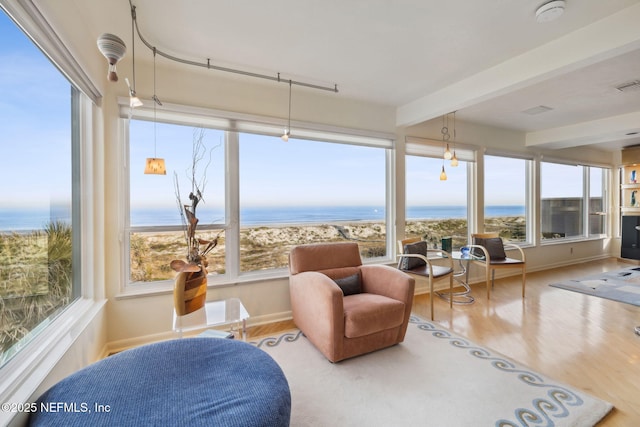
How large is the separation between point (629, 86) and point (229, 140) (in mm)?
4370

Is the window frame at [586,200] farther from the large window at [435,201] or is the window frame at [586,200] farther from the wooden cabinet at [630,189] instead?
the large window at [435,201]

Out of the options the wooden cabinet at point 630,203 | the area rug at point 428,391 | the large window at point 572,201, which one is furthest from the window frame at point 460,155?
the wooden cabinet at point 630,203

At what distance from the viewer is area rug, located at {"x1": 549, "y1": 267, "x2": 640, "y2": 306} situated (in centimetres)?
359

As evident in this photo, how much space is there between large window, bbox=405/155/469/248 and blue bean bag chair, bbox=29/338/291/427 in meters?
3.33

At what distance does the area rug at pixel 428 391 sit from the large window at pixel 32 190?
1.55 metres

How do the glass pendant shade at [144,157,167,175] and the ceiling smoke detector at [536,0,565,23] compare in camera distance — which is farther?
the glass pendant shade at [144,157,167,175]

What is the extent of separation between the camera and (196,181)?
2893mm

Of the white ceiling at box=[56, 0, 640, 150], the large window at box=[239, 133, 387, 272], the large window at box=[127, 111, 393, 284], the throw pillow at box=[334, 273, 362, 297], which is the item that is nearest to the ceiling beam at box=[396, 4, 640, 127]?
the white ceiling at box=[56, 0, 640, 150]

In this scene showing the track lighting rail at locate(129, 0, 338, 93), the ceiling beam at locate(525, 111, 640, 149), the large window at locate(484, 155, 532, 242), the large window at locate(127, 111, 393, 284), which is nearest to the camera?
the track lighting rail at locate(129, 0, 338, 93)

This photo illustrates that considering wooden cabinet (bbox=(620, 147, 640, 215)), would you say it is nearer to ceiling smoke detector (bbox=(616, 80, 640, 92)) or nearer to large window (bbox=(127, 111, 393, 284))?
ceiling smoke detector (bbox=(616, 80, 640, 92))

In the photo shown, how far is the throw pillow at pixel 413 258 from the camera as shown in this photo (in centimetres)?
353

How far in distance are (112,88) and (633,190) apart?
31.2 ft

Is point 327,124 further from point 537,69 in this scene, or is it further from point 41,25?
point 41,25

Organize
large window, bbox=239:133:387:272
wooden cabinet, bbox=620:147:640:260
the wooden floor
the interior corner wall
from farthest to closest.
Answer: wooden cabinet, bbox=620:147:640:260, large window, bbox=239:133:387:272, the interior corner wall, the wooden floor
